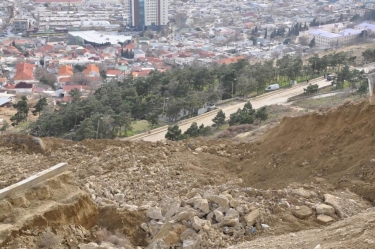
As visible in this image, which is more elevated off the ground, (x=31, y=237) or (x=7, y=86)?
(x=31, y=237)

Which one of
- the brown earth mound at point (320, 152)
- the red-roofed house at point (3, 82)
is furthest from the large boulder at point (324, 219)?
the red-roofed house at point (3, 82)

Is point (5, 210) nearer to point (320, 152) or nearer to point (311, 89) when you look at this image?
point (320, 152)

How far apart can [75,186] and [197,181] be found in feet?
7.31

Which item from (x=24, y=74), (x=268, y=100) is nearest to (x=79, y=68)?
(x=24, y=74)

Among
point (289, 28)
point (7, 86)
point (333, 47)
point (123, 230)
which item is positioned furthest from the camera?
point (289, 28)

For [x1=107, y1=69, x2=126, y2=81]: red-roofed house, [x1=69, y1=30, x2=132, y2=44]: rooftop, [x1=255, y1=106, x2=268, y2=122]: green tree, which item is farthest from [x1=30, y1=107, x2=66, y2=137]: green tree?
[x1=69, y1=30, x2=132, y2=44]: rooftop

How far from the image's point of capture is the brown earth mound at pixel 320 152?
27.7ft

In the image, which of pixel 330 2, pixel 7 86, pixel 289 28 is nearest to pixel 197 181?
pixel 7 86

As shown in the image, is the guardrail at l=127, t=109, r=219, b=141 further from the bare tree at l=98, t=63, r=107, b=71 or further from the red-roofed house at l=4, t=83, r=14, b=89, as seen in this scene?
the bare tree at l=98, t=63, r=107, b=71

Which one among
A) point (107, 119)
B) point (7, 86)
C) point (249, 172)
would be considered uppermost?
point (249, 172)

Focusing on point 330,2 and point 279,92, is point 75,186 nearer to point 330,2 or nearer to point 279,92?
point 279,92

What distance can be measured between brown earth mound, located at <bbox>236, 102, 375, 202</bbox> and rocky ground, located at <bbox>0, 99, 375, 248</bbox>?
2 cm

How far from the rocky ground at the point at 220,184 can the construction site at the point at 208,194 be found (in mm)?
19

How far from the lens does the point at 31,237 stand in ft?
21.8
